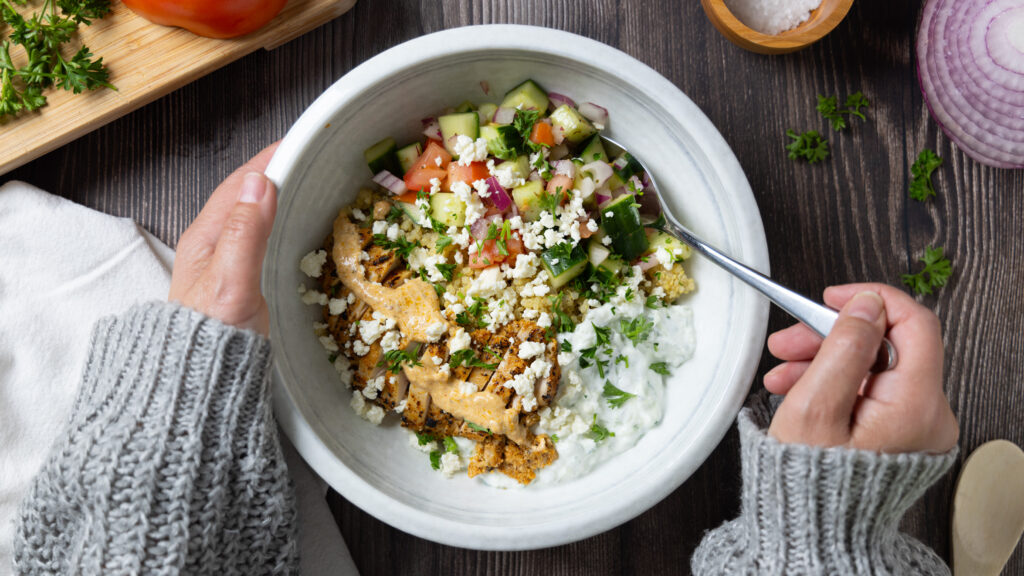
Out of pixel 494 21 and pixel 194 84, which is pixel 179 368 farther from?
pixel 494 21

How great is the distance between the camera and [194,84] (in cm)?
176

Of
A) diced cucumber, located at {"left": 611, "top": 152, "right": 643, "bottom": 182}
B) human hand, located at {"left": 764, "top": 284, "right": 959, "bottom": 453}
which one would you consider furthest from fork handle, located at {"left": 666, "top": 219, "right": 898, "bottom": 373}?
diced cucumber, located at {"left": 611, "top": 152, "right": 643, "bottom": 182}

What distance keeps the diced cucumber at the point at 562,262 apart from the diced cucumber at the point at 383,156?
41 cm

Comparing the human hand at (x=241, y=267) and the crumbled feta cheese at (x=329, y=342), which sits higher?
the human hand at (x=241, y=267)

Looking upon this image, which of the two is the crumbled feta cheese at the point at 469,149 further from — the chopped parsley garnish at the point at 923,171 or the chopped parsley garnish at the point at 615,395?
the chopped parsley garnish at the point at 923,171

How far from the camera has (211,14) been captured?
1.56 metres

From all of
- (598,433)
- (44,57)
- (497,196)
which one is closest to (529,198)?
(497,196)

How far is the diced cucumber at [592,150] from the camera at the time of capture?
157cm

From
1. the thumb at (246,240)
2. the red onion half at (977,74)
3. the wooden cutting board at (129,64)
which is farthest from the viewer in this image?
the red onion half at (977,74)

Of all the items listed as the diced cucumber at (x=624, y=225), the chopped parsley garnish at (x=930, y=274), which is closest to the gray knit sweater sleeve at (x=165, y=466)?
the diced cucumber at (x=624, y=225)

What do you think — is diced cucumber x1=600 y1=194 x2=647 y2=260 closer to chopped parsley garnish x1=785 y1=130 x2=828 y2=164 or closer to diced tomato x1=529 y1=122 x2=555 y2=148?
diced tomato x1=529 y1=122 x2=555 y2=148

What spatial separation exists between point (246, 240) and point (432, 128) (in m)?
0.50

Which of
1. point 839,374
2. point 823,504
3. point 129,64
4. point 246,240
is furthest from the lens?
point 129,64

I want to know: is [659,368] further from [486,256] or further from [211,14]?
[211,14]
